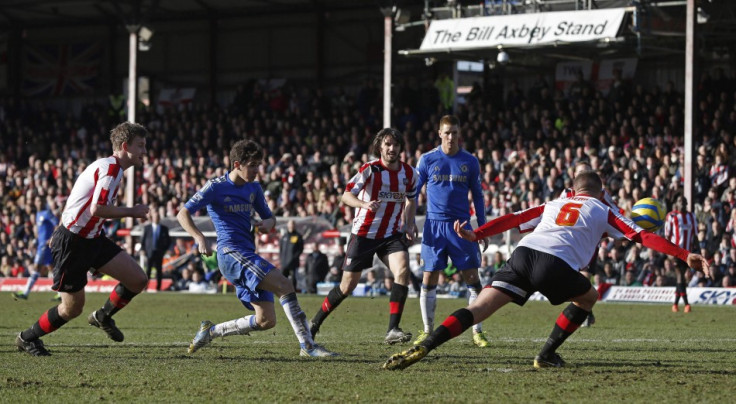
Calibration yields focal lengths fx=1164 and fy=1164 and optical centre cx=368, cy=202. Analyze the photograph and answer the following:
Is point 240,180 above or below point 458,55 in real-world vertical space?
below

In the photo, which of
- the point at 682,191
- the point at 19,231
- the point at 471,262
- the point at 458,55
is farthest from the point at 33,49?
the point at 471,262

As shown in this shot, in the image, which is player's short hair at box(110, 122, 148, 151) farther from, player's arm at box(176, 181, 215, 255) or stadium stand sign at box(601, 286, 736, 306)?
stadium stand sign at box(601, 286, 736, 306)

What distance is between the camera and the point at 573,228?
8.58m

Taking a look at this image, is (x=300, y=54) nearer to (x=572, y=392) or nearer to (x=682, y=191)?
(x=682, y=191)

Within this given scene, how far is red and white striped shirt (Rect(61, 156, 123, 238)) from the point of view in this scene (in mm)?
9867

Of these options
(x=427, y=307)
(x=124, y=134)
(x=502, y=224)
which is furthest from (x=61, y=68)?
(x=502, y=224)

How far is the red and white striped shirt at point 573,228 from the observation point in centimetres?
853

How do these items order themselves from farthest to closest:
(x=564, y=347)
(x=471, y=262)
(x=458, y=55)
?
(x=458, y=55), (x=471, y=262), (x=564, y=347)

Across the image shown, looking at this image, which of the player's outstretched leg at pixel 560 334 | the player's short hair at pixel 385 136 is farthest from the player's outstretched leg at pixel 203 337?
the player's outstretched leg at pixel 560 334

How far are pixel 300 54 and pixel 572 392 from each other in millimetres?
34682

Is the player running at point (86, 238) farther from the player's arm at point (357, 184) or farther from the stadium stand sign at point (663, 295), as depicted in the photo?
the stadium stand sign at point (663, 295)

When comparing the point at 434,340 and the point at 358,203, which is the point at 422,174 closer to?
the point at 358,203

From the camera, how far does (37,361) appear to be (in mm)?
9625

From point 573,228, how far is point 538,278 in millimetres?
469
